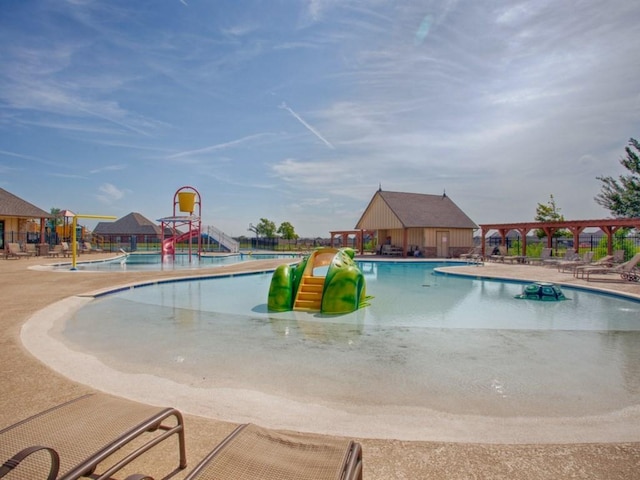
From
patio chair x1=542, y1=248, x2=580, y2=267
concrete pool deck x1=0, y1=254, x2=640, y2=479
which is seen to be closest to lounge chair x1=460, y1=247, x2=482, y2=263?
patio chair x1=542, y1=248, x2=580, y2=267

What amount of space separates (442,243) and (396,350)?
84.9ft

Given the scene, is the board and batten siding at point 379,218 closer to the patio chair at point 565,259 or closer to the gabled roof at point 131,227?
the patio chair at point 565,259

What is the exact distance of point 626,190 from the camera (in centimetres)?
2747

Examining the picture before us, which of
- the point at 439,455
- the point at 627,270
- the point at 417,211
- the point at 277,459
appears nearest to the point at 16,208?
the point at 417,211

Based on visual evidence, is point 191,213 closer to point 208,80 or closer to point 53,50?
point 208,80

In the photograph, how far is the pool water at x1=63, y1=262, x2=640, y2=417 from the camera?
451cm

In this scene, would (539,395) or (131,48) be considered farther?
(131,48)

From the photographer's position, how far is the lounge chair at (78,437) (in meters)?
1.85

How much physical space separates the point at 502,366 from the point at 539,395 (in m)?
1.09

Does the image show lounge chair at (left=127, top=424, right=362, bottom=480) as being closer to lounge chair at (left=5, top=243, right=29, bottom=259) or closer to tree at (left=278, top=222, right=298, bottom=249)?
lounge chair at (left=5, top=243, right=29, bottom=259)

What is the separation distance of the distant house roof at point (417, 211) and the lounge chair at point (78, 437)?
27.9m

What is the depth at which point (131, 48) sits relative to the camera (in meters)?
14.0

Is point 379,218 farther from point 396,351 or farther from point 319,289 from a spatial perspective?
point 396,351

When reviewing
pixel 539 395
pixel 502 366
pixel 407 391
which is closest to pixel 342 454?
pixel 407 391
